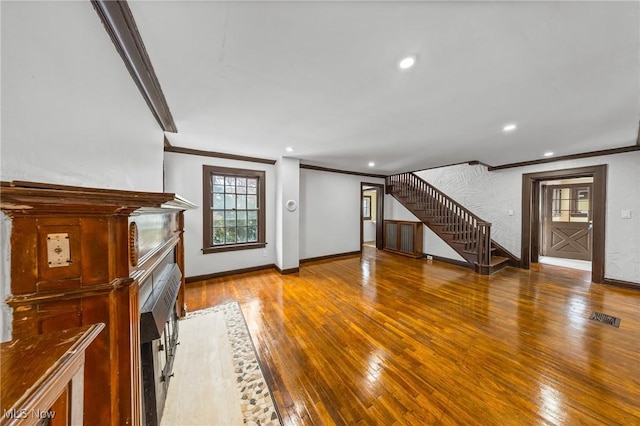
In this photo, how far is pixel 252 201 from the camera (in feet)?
14.0

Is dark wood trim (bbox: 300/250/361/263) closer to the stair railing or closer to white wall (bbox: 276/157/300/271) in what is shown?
white wall (bbox: 276/157/300/271)

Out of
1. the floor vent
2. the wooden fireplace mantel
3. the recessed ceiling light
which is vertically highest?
the recessed ceiling light

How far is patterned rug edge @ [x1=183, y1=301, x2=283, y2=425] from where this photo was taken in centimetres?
141

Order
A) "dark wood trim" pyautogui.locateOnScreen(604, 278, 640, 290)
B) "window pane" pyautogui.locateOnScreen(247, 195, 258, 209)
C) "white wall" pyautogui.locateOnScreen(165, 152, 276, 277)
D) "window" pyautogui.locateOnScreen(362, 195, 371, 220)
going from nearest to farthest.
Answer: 1. "dark wood trim" pyautogui.locateOnScreen(604, 278, 640, 290)
2. "white wall" pyautogui.locateOnScreen(165, 152, 276, 277)
3. "window pane" pyautogui.locateOnScreen(247, 195, 258, 209)
4. "window" pyautogui.locateOnScreen(362, 195, 371, 220)

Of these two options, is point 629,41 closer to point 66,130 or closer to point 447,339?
point 447,339

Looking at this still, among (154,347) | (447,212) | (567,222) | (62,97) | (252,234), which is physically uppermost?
(62,97)

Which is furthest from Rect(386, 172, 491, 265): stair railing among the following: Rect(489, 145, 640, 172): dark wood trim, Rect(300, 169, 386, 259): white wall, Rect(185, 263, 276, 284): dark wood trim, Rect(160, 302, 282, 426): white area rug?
Rect(160, 302, 282, 426): white area rug

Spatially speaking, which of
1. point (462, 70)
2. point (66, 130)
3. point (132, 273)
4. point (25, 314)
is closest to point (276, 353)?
point (132, 273)

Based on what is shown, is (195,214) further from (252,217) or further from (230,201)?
(252,217)

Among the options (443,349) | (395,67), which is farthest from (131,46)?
(443,349)

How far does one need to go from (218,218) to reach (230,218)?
8.0 inches

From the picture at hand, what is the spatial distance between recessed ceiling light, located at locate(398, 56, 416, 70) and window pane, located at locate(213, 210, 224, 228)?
353cm

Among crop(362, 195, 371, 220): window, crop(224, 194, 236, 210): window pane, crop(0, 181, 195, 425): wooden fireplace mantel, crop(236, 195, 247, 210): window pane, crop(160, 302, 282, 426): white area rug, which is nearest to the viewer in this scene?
crop(0, 181, 195, 425): wooden fireplace mantel

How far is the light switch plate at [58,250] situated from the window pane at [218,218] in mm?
3393
